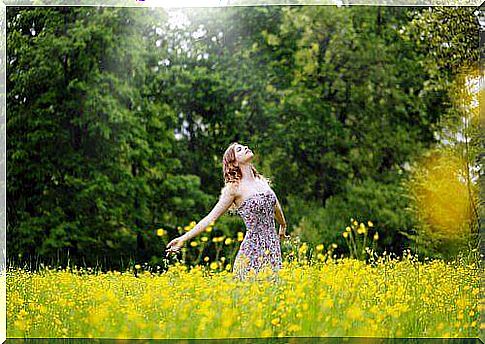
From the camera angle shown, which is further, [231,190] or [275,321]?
[231,190]

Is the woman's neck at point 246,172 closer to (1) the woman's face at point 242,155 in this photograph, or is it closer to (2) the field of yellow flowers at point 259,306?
(1) the woman's face at point 242,155

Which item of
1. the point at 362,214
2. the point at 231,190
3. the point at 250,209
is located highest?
the point at 362,214

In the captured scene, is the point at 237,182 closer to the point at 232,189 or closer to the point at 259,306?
the point at 232,189

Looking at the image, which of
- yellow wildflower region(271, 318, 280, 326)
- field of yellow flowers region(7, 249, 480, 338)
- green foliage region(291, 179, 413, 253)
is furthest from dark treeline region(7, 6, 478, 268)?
yellow wildflower region(271, 318, 280, 326)

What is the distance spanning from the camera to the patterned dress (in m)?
4.30

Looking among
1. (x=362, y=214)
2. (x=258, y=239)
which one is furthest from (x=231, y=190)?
(x=362, y=214)

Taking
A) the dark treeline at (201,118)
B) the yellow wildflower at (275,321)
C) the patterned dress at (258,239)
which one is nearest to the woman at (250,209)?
the patterned dress at (258,239)

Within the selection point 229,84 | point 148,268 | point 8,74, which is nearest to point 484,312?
point 148,268

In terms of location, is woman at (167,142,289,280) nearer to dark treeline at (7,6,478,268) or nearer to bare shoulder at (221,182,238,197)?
bare shoulder at (221,182,238,197)

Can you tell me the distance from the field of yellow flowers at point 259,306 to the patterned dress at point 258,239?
8cm

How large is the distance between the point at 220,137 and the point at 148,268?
1313 millimetres

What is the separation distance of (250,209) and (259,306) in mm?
534

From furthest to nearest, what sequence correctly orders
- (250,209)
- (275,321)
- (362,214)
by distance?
(362,214), (250,209), (275,321)

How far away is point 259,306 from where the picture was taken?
419 cm
